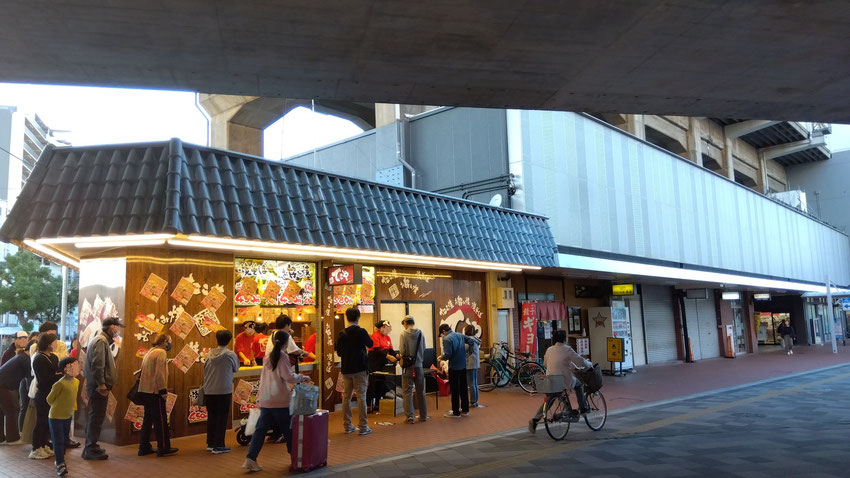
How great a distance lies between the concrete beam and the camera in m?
35.4

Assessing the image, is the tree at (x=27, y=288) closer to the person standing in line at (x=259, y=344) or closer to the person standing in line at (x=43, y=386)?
the person standing in line at (x=259, y=344)

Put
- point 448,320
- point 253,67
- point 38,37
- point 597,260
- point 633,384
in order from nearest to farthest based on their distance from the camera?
1. point 38,37
2. point 253,67
3. point 448,320
4. point 633,384
5. point 597,260

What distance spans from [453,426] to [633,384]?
804cm

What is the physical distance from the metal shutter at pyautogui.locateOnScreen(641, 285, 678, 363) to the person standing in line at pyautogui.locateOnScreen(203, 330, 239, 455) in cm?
1881

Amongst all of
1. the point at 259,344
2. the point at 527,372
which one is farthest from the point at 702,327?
the point at 259,344

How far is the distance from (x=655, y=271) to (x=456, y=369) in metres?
11.7

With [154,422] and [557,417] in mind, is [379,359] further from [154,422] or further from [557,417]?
[154,422]

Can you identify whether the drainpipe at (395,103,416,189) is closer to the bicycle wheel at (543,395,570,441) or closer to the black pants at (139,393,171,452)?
the bicycle wheel at (543,395,570,441)

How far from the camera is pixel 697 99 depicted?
28.5 ft

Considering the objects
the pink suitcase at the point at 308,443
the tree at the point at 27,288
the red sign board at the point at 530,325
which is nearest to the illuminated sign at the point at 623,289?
the red sign board at the point at 530,325

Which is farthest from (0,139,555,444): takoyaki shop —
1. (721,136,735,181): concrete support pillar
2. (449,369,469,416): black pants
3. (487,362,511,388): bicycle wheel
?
(721,136,735,181): concrete support pillar

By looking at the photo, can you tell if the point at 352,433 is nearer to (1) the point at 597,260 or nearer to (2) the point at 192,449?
(2) the point at 192,449

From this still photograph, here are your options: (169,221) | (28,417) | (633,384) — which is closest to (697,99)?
(169,221)

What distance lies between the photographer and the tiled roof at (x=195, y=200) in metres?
8.63
